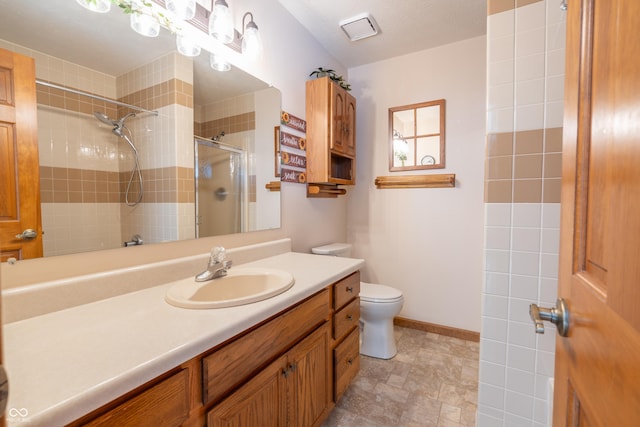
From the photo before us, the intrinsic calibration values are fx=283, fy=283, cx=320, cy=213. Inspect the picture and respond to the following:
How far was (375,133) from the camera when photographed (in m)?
2.62

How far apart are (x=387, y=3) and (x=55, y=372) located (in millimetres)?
2305

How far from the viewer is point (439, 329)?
7.95ft

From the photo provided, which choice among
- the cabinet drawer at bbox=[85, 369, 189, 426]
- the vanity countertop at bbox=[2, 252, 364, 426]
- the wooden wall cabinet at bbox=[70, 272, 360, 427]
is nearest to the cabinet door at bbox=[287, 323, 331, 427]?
the wooden wall cabinet at bbox=[70, 272, 360, 427]

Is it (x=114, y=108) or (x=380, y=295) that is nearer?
(x=114, y=108)

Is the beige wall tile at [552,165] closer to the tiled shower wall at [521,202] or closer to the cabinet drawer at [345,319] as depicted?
the tiled shower wall at [521,202]

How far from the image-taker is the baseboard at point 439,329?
2309 millimetres

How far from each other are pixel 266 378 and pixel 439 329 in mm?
1946

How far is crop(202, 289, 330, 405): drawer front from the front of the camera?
78 centimetres

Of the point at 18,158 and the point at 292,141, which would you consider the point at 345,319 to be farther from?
the point at 18,158

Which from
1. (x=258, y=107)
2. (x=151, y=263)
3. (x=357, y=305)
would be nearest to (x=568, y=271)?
(x=357, y=305)

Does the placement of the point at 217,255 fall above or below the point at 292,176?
below

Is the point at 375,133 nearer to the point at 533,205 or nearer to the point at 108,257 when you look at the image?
the point at 533,205

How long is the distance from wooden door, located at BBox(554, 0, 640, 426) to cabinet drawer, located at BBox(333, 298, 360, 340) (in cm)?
91

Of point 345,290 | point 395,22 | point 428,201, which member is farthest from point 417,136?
point 345,290
